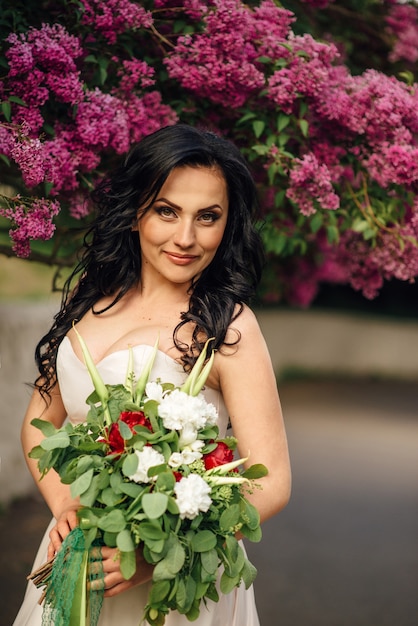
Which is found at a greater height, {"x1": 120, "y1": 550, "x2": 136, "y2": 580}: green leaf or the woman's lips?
the woman's lips

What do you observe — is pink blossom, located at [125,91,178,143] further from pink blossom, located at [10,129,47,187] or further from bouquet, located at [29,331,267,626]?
bouquet, located at [29,331,267,626]

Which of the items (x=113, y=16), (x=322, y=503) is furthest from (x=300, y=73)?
(x=322, y=503)

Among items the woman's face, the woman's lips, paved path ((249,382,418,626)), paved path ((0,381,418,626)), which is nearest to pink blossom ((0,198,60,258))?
the woman's face

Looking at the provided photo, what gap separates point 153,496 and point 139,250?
3.79ft

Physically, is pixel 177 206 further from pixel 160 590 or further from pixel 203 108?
pixel 203 108

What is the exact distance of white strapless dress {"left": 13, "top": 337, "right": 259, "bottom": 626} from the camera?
2.77 meters

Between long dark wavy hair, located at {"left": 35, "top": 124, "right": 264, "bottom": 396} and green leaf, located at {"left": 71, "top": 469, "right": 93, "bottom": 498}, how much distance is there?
1.94 feet

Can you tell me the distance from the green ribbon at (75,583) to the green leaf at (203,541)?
0.28 metres

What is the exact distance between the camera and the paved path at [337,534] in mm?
5797

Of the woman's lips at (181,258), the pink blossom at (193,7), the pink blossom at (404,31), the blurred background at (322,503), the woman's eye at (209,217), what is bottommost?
the blurred background at (322,503)

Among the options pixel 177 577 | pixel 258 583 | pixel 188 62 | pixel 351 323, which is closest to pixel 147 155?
pixel 188 62

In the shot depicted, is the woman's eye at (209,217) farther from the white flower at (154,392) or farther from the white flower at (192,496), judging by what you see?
the white flower at (192,496)

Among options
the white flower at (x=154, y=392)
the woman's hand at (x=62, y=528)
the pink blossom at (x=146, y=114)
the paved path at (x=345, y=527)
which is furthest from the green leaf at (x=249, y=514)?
the paved path at (x=345, y=527)

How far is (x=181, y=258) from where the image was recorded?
9.30 feet
